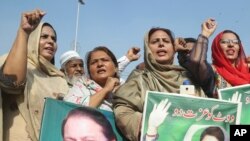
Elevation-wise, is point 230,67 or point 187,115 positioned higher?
point 230,67

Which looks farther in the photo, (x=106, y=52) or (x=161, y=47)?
(x=106, y=52)

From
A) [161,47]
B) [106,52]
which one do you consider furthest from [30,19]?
[161,47]

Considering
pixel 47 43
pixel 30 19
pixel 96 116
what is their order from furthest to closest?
pixel 47 43 → pixel 96 116 → pixel 30 19

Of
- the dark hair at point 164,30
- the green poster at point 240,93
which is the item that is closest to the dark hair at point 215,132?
the green poster at point 240,93

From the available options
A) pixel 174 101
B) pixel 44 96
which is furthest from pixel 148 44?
pixel 44 96

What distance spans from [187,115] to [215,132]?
0.21m

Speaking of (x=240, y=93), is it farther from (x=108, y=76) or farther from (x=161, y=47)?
(x=108, y=76)

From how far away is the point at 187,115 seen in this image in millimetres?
2822

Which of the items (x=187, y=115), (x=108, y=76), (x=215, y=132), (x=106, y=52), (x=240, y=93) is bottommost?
(x=215, y=132)

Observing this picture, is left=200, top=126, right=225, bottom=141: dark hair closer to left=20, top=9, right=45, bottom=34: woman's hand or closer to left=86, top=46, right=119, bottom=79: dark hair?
left=86, top=46, right=119, bottom=79: dark hair

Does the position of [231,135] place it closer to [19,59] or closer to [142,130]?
[142,130]

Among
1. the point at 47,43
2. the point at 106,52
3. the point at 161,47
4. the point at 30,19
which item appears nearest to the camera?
the point at 30,19

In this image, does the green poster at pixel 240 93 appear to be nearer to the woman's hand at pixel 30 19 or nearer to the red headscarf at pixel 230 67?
the red headscarf at pixel 230 67

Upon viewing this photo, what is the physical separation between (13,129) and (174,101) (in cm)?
120
